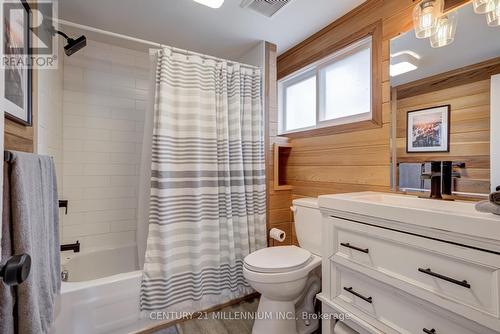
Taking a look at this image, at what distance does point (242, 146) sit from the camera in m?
1.99

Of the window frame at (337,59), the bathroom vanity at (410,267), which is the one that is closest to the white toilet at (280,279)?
the bathroom vanity at (410,267)

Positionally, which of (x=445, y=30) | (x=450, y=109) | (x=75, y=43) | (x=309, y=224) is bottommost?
(x=309, y=224)

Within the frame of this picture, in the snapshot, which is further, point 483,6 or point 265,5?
point 265,5

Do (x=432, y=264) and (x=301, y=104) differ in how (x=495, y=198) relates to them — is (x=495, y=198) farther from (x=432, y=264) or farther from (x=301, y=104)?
(x=301, y=104)

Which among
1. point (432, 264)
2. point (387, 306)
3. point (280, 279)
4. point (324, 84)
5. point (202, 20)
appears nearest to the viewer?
point (432, 264)

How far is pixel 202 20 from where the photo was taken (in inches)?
72.6

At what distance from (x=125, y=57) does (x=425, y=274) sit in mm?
2757

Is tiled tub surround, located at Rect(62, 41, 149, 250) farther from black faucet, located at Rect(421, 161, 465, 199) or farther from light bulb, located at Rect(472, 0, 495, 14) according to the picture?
light bulb, located at Rect(472, 0, 495, 14)

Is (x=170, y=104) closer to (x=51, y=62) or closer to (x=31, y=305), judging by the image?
(x=51, y=62)

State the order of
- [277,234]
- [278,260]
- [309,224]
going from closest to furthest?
[278,260]
[309,224]
[277,234]

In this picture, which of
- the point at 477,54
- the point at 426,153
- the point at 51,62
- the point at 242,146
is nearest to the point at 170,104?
the point at 242,146

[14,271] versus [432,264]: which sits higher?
[14,271]

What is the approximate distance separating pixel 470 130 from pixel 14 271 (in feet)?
5.81

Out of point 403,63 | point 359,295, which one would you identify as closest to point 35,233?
point 359,295
